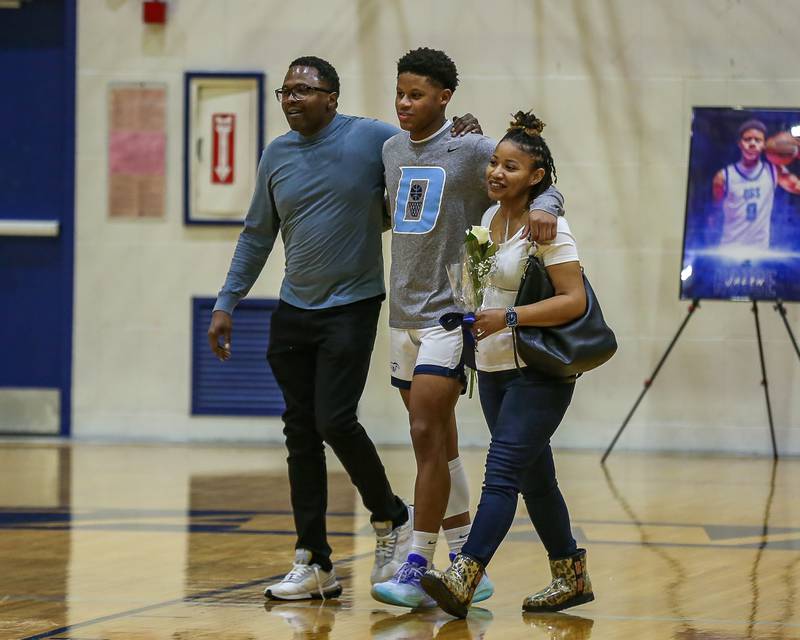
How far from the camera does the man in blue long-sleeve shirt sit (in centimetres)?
439

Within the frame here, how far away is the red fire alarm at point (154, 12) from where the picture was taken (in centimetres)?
923

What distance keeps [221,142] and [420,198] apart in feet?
17.1

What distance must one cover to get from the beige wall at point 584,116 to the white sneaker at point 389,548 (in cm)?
465

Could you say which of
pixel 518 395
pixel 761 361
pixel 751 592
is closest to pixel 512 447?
pixel 518 395

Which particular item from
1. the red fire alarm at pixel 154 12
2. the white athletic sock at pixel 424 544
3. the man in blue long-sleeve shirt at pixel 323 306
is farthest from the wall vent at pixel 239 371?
the white athletic sock at pixel 424 544

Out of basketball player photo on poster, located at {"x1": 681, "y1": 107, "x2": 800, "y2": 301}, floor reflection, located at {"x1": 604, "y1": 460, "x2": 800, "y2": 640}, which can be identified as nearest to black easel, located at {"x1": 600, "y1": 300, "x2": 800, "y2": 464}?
basketball player photo on poster, located at {"x1": 681, "y1": 107, "x2": 800, "y2": 301}

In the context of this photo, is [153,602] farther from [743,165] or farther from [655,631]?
[743,165]

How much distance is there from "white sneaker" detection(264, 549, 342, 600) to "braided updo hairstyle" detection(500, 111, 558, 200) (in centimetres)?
134

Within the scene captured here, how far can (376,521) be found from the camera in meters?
4.50

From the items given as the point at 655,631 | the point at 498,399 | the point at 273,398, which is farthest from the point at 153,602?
the point at 273,398

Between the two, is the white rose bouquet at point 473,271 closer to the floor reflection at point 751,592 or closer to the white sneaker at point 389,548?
the white sneaker at point 389,548

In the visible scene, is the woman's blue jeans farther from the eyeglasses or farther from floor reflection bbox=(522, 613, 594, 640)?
the eyeglasses

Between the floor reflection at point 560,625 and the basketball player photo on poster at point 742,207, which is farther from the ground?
the basketball player photo on poster at point 742,207

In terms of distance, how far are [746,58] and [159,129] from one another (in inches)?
153
